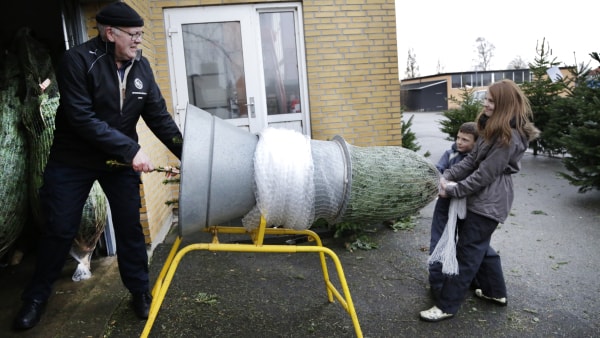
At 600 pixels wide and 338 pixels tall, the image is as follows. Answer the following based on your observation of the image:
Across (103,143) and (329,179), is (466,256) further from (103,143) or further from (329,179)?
(103,143)

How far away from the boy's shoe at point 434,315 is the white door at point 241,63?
328cm

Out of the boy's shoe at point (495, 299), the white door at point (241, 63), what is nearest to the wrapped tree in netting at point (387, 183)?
the boy's shoe at point (495, 299)

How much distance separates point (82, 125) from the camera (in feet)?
8.00

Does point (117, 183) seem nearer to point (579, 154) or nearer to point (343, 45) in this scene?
point (343, 45)

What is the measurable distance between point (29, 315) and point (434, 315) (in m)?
2.64

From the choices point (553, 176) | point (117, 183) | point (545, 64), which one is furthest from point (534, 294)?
point (545, 64)

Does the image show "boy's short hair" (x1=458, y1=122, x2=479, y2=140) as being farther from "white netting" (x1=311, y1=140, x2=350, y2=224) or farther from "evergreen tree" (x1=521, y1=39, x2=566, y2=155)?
"evergreen tree" (x1=521, y1=39, x2=566, y2=155)

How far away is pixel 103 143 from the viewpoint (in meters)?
2.41

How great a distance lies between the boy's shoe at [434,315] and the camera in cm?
312

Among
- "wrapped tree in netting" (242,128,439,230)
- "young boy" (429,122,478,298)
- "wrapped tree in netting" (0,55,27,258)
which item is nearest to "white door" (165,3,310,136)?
"wrapped tree in netting" (0,55,27,258)

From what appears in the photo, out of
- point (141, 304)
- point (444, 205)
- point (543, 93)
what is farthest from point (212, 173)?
point (543, 93)

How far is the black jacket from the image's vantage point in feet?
8.00

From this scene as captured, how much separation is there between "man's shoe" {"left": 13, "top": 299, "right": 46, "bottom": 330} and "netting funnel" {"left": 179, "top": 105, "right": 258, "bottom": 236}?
1468 mm

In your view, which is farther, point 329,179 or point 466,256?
point 466,256
